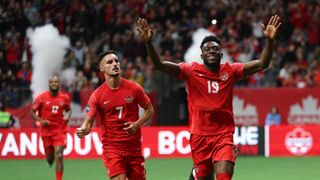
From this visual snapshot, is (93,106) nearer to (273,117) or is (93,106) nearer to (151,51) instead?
(151,51)

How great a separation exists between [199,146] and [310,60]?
16.0 meters

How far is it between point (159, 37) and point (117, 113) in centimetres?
1633

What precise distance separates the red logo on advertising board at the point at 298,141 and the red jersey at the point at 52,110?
7.47m

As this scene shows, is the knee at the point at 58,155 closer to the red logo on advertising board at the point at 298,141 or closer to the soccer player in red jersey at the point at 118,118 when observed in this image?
the soccer player in red jersey at the point at 118,118

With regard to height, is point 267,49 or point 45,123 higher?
point 267,49

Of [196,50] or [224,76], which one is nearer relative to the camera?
[224,76]

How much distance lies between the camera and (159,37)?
1062 inches

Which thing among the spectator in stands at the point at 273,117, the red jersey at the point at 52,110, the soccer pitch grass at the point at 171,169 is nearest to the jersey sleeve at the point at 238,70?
the soccer pitch grass at the point at 171,169

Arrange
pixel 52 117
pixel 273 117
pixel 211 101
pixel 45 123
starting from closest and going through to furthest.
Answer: pixel 211 101 → pixel 45 123 → pixel 52 117 → pixel 273 117

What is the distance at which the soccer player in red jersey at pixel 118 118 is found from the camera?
35.0 ft

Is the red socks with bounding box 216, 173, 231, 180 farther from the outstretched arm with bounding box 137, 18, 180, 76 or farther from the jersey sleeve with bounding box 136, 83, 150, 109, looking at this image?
the jersey sleeve with bounding box 136, 83, 150, 109

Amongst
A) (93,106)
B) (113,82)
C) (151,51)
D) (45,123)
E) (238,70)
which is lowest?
(45,123)

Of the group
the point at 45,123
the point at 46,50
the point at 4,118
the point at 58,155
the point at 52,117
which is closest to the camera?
the point at 58,155

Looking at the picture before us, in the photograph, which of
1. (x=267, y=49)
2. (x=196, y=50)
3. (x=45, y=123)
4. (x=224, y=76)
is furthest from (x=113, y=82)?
(x=196, y=50)
